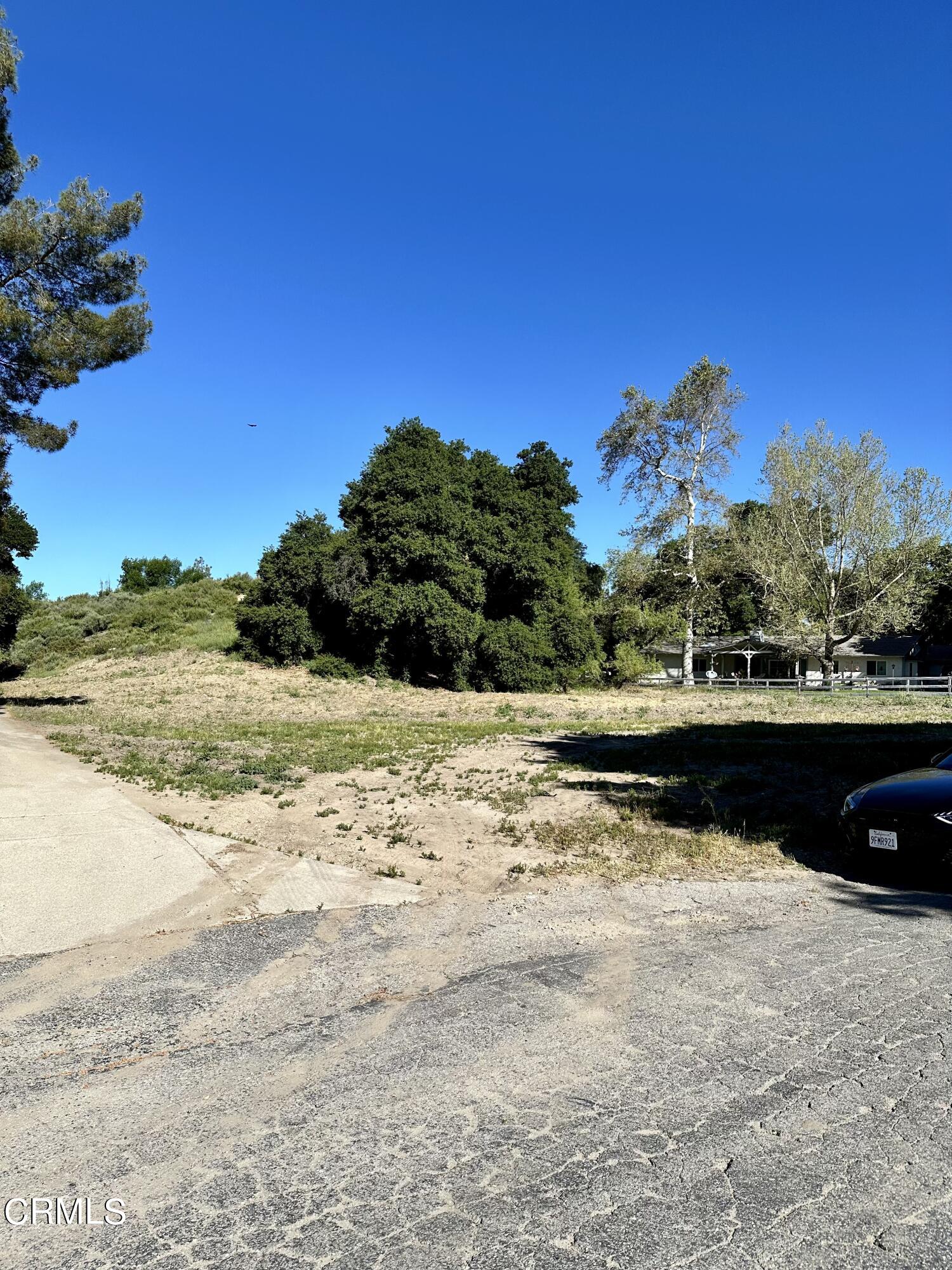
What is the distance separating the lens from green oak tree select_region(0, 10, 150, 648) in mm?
17578

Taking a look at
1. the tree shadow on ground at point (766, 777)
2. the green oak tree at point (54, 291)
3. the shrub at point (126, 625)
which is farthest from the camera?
the shrub at point (126, 625)

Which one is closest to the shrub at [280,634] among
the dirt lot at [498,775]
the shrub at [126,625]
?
the shrub at [126,625]

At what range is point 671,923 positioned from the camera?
218 inches

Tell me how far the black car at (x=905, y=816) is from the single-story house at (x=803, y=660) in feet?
158

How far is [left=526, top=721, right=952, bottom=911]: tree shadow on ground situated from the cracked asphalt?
2.09 metres

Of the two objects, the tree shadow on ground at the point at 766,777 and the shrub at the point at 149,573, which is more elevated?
the shrub at the point at 149,573

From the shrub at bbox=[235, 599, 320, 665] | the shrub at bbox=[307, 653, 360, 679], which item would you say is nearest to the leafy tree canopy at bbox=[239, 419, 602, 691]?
the shrub at bbox=[235, 599, 320, 665]

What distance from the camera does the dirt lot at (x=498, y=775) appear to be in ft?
24.7

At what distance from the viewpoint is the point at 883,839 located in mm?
6594

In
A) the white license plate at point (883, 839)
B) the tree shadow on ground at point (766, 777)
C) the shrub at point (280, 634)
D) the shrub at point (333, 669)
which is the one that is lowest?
the tree shadow on ground at point (766, 777)

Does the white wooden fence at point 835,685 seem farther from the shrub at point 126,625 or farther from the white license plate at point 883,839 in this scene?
the white license plate at point 883,839

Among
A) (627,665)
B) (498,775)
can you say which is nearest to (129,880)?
(498,775)

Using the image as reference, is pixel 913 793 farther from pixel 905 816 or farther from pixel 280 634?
pixel 280 634

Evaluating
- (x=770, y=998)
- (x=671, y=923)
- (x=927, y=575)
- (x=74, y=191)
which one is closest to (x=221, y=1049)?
(x=770, y=998)
